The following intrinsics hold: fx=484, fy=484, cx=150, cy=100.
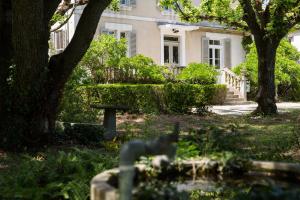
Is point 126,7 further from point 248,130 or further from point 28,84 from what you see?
point 28,84

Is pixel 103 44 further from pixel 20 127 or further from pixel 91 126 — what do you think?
pixel 20 127

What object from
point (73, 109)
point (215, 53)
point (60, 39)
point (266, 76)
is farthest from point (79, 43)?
point (215, 53)

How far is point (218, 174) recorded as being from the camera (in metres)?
3.69

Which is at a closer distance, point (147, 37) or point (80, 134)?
point (80, 134)

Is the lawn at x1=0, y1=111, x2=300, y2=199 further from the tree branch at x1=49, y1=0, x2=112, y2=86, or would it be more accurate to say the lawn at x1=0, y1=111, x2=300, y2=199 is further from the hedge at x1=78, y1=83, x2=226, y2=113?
the hedge at x1=78, y1=83, x2=226, y2=113

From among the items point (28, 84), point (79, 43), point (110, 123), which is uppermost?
point (79, 43)

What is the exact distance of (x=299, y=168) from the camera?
3.42m

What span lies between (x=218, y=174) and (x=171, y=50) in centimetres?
2596

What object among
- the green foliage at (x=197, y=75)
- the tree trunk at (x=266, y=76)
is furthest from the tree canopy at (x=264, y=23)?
the green foliage at (x=197, y=75)

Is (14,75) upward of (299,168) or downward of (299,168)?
upward

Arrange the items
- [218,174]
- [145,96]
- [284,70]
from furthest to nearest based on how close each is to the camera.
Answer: [284,70] → [145,96] → [218,174]

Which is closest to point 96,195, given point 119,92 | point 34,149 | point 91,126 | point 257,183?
point 257,183

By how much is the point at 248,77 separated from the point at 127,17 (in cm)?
745

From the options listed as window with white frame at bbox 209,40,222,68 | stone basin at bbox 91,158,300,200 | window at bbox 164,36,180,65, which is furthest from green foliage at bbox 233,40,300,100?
stone basin at bbox 91,158,300,200
